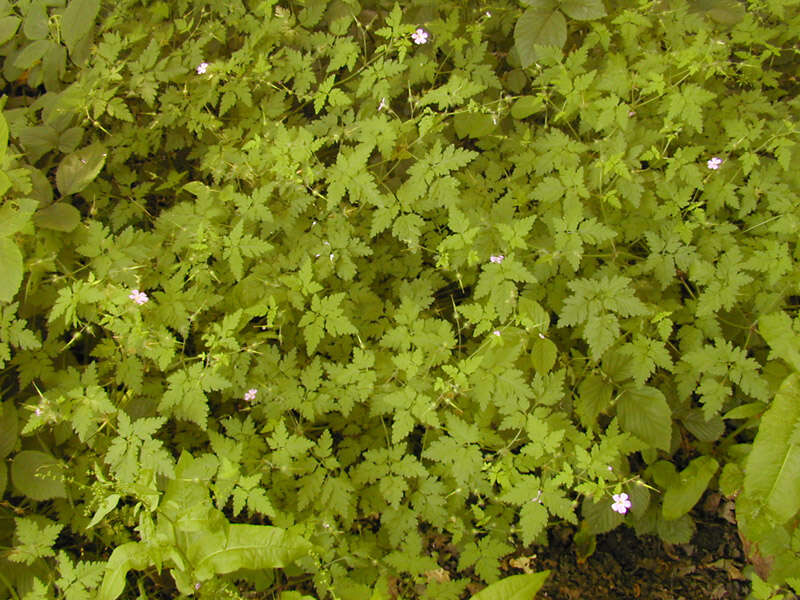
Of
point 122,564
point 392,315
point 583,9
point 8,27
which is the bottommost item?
point 122,564

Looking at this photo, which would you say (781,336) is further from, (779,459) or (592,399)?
(592,399)

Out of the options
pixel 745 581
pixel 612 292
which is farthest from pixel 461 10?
pixel 745 581

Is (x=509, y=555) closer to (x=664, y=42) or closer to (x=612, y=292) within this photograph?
(x=612, y=292)

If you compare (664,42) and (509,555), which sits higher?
(664,42)

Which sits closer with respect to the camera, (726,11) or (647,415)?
(647,415)

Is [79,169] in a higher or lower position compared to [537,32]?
lower

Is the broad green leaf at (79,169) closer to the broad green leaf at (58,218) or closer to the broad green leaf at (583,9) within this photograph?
the broad green leaf at (58,218)

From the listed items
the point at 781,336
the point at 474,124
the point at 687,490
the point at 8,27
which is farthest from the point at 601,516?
the point at 8,27
